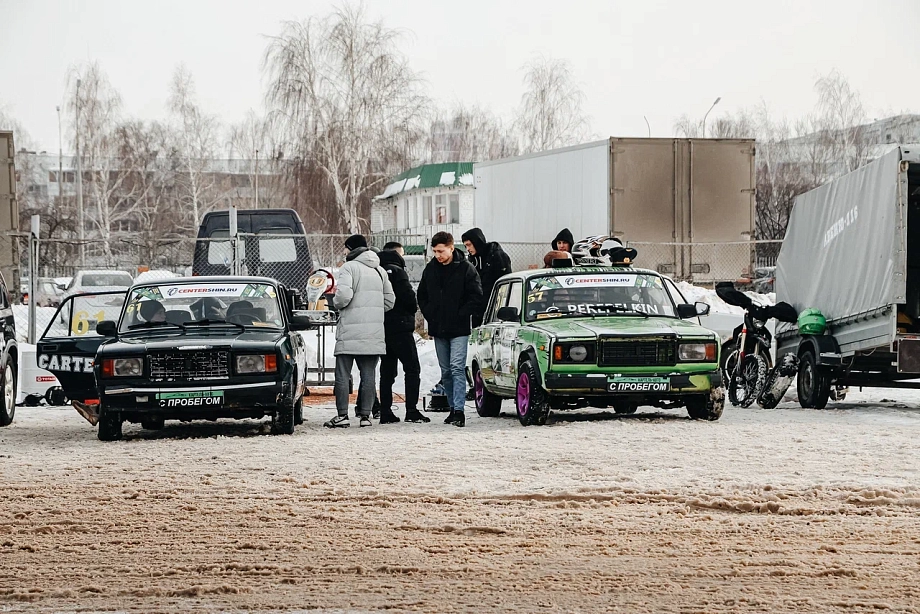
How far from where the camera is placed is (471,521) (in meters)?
7.40

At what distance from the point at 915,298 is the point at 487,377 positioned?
526cm

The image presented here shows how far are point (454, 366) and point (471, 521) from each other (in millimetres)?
6224

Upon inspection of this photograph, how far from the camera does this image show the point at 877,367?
1469cm

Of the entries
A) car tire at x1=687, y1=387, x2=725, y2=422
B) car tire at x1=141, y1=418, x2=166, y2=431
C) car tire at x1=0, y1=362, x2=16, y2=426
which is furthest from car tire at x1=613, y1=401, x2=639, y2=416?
car tire at x1=0, y1=362, x2=16, y2=426

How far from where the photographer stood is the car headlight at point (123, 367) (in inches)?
465

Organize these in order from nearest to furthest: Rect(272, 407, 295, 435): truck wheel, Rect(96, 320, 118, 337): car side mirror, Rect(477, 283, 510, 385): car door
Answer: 1. Rect(272, 407, 295, 435): truck wheel
2. Rect(96, 320, 118, 337): car side mirror
3. Rect(477, 283, 510, 385): car door

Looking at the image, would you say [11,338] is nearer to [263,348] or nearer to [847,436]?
[263,348]

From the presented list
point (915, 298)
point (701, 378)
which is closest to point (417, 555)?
point (701, 378)

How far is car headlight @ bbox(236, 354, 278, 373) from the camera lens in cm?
1195

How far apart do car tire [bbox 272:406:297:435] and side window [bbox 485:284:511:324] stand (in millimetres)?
2895

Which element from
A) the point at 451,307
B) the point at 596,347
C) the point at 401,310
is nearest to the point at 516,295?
the point at 451,307

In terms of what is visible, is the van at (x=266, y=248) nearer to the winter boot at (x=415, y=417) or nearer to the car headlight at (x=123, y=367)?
the winter boot at (x=415, y=417)

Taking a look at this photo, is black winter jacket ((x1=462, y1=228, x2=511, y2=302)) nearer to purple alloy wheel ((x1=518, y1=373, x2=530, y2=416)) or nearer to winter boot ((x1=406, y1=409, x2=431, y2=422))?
winter boot ((x1=406, y1=409, x2=431, y2=422))

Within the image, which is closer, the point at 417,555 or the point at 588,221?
the point at 417,555
